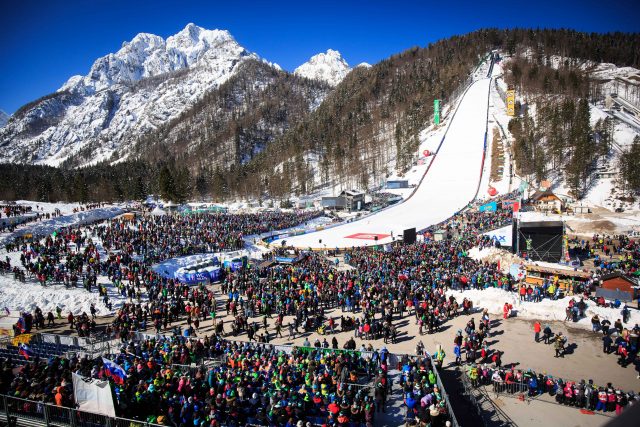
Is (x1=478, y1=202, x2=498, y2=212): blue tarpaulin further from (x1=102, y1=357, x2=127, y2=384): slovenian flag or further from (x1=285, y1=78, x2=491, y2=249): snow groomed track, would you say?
(x1=102, y1=357, x2=127, y2=384): slovenian flag

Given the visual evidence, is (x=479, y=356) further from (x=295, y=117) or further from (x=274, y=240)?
(x=295, y=117)

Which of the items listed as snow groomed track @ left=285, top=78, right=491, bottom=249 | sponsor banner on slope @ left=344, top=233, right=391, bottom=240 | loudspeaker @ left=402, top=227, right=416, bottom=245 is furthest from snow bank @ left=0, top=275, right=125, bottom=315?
sponsor banner on slope @ left=344, top=233, right=391, bottom=240

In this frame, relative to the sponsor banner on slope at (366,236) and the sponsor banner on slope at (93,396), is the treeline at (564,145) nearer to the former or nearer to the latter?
the sponsor banner on slope at (366,236)

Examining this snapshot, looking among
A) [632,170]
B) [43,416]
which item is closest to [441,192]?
[632,170]

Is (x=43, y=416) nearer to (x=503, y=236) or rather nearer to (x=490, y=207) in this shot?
(x=503, y=236)

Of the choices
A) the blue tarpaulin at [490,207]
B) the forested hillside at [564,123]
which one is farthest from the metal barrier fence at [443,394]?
the forested hillside at [564,123]
